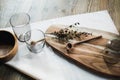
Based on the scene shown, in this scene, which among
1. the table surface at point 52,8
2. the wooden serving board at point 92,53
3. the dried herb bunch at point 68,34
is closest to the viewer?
the wooden serving board at point 92,53

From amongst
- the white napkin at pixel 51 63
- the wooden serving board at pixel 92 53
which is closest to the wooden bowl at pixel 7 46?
the white napkin at pixel 51 63

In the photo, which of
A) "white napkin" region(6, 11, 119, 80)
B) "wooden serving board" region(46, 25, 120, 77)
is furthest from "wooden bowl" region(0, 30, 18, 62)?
"wooden serving board" region(46, 25, 120, 77)

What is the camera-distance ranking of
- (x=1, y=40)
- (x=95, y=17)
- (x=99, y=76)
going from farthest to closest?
1. (x=95, y=17)
2. (x=1, y=40)
3. (x=99, y=76)

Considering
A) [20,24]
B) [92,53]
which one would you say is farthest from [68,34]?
[20,24]

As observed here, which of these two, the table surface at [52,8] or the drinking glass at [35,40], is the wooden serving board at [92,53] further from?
the table surface at [52,8]

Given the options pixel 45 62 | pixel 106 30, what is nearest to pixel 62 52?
pixel 45 62

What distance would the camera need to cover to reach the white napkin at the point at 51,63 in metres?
0.76

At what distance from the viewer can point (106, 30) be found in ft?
2.91

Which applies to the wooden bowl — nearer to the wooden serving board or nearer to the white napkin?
the white napkin

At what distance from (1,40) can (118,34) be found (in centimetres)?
44

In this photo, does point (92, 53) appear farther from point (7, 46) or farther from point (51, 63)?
point (7, 46)

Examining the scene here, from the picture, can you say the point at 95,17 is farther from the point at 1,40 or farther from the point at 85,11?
the point at 1,40

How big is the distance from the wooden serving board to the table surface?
0.49 ft

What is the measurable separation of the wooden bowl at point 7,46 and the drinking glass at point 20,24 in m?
0.05
